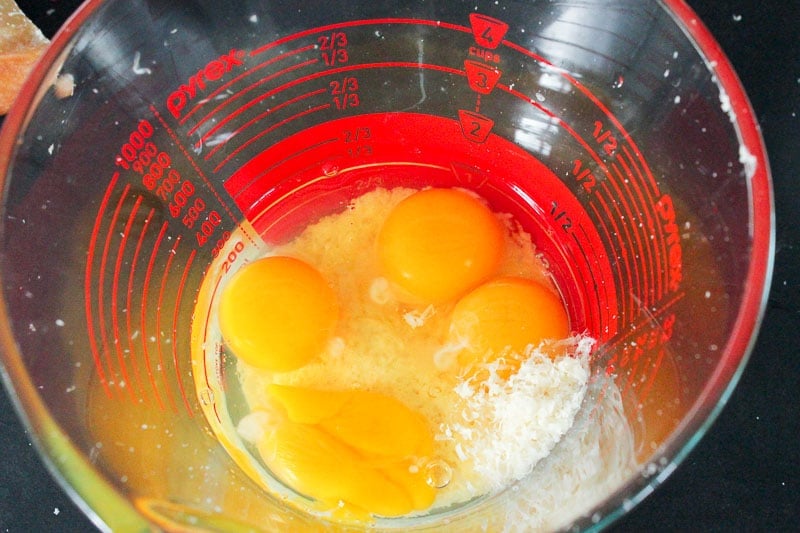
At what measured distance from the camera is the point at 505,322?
4.78 ft

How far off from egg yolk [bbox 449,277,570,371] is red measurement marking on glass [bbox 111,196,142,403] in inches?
27.1

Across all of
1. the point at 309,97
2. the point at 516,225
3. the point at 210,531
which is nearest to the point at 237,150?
the point at 309,97

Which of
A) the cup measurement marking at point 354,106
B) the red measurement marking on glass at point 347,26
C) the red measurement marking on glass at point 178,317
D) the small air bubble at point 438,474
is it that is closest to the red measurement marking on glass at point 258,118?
the cup measurement marking at point 354,106

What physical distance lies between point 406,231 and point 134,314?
1.98 ft

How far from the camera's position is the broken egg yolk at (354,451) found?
4.49ft

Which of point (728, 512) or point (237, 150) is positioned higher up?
point (237, 150)

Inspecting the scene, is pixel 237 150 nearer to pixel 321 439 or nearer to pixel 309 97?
pixel 309 97

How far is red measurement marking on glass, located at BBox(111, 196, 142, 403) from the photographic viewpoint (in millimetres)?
1251

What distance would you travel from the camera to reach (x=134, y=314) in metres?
1.34

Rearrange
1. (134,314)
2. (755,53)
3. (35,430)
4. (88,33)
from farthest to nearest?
1. (755,53)
2. (134,314)
3. (88,33)
4. (35,430)

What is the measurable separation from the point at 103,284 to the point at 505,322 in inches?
32.3

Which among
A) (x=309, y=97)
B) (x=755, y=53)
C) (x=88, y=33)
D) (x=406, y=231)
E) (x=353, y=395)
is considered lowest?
(x=353, y=395)

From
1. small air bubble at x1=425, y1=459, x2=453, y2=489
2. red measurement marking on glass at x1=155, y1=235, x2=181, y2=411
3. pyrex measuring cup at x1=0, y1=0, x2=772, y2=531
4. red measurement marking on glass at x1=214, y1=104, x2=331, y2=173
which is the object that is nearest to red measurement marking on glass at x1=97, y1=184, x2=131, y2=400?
pyrex measuring cup at x1=0, y1=0, x2=772, y2=531

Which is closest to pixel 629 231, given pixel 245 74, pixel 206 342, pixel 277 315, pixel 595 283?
pixel 595 283
